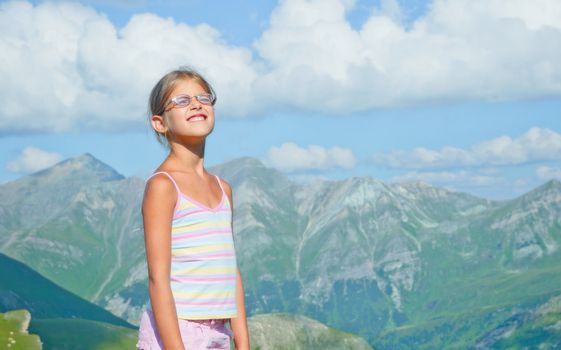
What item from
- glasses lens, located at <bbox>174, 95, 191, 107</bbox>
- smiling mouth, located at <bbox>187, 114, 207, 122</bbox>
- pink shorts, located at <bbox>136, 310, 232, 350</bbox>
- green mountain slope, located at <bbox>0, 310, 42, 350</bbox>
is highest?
green mountain slope, located at <bbox>0, 310, 42, 350</bbox>

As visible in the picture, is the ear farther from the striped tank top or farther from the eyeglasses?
the striped tank top

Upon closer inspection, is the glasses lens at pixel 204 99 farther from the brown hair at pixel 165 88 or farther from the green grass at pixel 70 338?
the green grass at pixel 70 338

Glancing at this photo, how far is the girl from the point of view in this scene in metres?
10.1

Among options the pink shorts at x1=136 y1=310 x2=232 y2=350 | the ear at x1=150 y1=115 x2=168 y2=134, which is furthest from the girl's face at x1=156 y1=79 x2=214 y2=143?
the pink shorts at x1=136 y1=310 x2=232 y2=350

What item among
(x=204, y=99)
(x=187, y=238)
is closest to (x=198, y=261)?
(x=187, y=238)

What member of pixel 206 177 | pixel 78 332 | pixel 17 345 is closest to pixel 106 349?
pixel 78 332

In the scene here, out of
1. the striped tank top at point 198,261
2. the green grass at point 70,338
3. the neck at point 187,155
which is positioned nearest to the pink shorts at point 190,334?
the striped tank top at point 198,261

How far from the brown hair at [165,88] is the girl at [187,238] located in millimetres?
12

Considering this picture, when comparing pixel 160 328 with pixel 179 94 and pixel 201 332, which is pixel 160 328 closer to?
pixel 201 332

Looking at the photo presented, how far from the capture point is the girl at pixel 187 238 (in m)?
10.1

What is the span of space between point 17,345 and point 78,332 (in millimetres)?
61373

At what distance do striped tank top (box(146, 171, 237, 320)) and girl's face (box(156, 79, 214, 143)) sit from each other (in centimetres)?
62

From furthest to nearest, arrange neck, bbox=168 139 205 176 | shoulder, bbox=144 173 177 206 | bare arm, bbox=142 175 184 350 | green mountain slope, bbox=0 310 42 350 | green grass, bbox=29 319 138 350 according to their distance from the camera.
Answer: green grass, bbox=29 319 138 350 < green mountain slope, bbox=0 310 42 350 < neck, bbox=168 139 205 176 < shoulder, bbox=144 173 177 206 < bare arm, bbox=142 175 184 350

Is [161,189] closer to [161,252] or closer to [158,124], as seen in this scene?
[161,252]
